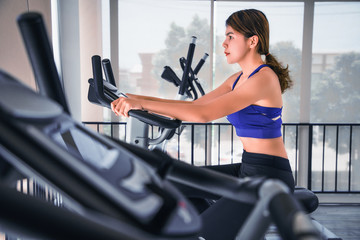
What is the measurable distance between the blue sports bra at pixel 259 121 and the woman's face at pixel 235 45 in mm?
132

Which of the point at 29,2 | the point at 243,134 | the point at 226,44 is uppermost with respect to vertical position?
the point at 29,2

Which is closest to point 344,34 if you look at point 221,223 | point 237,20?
point 237,20

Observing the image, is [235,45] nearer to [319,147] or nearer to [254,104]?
[254,104]

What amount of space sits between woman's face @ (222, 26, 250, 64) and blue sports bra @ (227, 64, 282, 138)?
132mm

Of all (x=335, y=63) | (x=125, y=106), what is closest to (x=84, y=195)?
(x=125, y=106)

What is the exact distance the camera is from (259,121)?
1.47 meters

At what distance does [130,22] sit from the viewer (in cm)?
419

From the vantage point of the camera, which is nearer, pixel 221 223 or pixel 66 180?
pixel 66 180

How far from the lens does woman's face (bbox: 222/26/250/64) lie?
4.99 feet

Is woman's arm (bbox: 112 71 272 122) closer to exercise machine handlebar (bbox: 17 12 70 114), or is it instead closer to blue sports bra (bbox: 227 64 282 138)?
blue sports bra (bbox: 227 64 282 138)

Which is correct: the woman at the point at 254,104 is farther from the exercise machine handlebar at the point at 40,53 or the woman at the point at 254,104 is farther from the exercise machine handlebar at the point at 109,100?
the exercise machine handlebar at the point at 40,53

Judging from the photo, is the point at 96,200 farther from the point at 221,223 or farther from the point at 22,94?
the point at 221,223

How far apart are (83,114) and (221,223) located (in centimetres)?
333

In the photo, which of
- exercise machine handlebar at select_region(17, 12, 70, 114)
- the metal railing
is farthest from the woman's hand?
the metal railing
